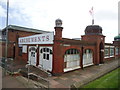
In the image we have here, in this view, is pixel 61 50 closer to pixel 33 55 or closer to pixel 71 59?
pixel 71 59

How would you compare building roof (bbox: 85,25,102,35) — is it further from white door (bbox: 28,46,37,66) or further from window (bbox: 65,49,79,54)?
white door (bbox: 28,46,37,66)

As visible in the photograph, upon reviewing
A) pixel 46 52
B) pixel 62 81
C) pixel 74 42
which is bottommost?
pixel 62 81

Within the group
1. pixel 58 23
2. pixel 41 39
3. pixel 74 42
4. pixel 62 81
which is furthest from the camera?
pixel 74 42

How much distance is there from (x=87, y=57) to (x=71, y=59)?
12.2ft

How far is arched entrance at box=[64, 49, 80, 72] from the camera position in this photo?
1098 cm

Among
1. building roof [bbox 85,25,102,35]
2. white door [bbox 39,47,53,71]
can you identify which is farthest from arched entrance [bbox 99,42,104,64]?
white door [bbox 39,47,53,71]

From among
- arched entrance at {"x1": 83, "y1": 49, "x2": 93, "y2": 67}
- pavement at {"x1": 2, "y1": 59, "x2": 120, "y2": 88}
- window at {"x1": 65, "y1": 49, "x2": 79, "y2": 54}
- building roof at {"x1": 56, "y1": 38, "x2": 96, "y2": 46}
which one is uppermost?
building roof at {"x1": 56, "y1": 38, "x2": 96, "y2": 46}

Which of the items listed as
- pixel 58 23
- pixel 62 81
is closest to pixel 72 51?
pixel 58 23

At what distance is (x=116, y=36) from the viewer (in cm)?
2989

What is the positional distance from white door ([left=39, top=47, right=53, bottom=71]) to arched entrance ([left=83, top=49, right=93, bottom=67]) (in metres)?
5.62

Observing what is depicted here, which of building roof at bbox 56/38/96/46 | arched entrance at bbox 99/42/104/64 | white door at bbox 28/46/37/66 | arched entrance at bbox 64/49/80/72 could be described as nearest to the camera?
building roof at bbox 56/38/96/46

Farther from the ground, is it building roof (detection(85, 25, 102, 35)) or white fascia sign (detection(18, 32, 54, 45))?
building roof (detection(85, 25, 102, 35))

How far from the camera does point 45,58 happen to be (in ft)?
36.5

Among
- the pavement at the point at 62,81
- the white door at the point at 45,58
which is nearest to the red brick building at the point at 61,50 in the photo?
the white door at the point at 45,58
